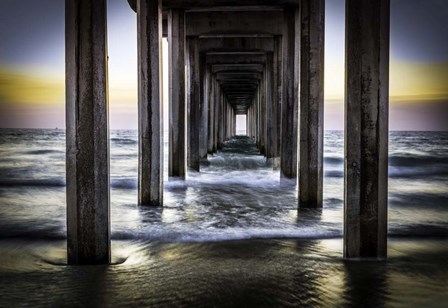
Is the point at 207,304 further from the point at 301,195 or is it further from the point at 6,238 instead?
the point at 301,195

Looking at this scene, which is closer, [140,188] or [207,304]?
[207,304]

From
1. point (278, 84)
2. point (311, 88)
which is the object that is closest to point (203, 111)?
point (278, 84)

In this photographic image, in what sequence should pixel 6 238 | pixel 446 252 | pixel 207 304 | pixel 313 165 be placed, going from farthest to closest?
pixel 313 165, pixel 6 238, pixel 446 252, pixel 207 304

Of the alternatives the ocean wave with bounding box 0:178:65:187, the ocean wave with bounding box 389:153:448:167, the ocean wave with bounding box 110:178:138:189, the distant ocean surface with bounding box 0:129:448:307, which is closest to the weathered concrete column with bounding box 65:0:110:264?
the distant ocean surface with bounding box 0:129:448:307

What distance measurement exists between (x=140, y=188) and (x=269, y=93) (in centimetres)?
984

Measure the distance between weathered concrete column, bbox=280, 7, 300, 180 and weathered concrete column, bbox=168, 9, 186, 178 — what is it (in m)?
2.33

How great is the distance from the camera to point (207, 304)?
306 centimetres

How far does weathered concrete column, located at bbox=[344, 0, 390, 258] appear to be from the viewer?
3.77m

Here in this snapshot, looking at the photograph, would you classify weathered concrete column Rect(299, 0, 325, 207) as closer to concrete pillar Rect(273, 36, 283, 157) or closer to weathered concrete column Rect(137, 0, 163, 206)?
weathered concrete column Rect(137, 0, 163, 206)

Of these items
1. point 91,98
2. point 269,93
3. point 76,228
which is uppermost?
point 269,93

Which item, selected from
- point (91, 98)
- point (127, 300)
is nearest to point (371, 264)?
point (127, 300)

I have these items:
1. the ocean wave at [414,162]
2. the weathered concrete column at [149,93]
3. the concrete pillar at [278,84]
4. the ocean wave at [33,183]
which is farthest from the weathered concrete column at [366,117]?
the ocean wave at [414,162]

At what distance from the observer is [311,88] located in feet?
21.3

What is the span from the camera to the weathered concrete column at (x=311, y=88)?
6488 millimetres
